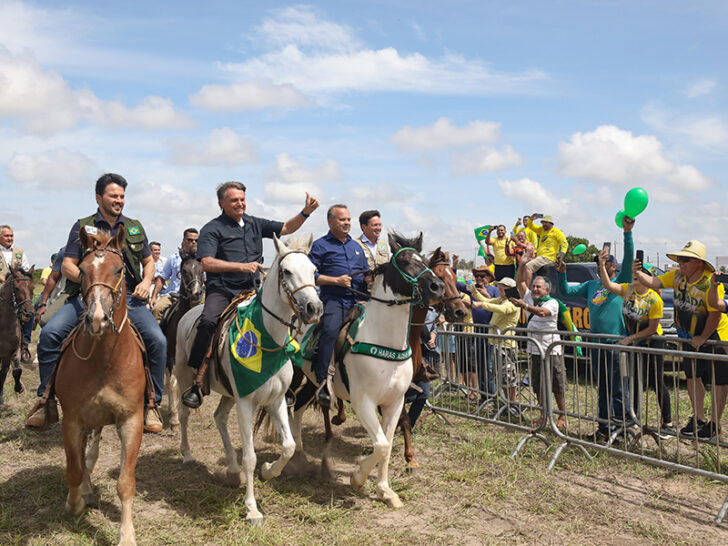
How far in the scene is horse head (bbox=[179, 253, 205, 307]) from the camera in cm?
849

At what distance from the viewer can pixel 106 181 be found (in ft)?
17.9

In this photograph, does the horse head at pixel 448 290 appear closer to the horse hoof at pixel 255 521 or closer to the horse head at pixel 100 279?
the horse hoof at pixel 255 521

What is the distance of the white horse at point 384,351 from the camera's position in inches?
217

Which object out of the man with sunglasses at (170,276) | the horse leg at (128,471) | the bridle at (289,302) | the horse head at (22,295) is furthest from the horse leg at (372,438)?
the horse head at (22,295)

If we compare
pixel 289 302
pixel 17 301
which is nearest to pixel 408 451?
pixel 289 302

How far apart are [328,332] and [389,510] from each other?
180cm

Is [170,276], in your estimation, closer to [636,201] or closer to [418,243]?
[418,243]

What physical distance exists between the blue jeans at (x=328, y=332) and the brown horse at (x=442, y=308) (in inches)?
30.0

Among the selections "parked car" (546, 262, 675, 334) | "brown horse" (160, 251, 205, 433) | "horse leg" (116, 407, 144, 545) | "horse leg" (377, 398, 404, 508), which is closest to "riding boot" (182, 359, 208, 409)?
"horse leg" (116, 407, 144, 545)

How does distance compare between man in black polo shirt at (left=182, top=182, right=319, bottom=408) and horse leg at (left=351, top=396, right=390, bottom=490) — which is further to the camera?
man in black polo shirt at (left=182, top=182, right=319, bottom=408)

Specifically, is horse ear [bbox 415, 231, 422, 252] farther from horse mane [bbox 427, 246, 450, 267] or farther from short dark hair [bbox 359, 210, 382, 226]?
short dark hair [bbox 359, 210, 382, 226]

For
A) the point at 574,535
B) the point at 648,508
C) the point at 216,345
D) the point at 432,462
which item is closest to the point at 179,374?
the point at 216,345

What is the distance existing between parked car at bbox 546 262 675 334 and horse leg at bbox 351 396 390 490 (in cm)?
522

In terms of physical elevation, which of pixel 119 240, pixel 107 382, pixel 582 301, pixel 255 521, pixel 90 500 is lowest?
pixel 255 521
